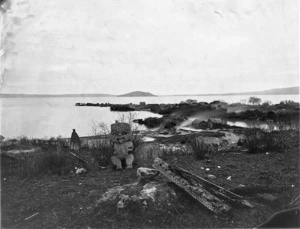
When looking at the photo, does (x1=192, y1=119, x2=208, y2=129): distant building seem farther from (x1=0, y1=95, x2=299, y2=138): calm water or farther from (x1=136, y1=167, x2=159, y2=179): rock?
(x1=136, y1=167, x2=159, y2=179): rock

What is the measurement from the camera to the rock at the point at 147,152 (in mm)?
4948

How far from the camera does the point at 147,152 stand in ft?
16.9

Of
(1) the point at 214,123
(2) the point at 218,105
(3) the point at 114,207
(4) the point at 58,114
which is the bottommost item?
(3) the point at 114,207

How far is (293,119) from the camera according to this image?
15.6 ft

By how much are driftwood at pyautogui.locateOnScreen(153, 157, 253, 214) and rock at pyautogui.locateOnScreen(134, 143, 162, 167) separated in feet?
4.81

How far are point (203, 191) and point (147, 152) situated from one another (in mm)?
2149

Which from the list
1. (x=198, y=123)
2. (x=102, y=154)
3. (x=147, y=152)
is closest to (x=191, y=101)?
(x=198, y=123)

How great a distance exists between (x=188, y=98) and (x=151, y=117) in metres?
0.84

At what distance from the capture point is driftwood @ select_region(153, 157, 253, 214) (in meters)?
3.03

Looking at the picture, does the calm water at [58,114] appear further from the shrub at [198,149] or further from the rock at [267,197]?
the rock at [267,197]

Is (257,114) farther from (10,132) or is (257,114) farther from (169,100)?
(10,132)

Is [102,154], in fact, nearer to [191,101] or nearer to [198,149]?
[198,149]

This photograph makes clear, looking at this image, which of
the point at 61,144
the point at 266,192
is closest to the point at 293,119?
the point at 266,192

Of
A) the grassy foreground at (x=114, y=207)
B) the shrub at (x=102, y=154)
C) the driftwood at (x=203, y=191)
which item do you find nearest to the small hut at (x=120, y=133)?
the grassy foreground at (x=114, y=207)
